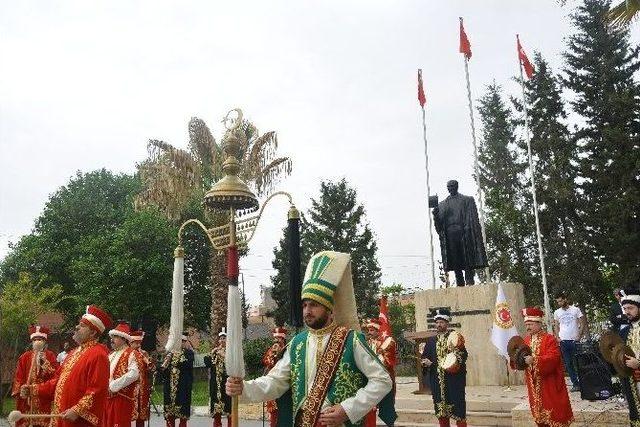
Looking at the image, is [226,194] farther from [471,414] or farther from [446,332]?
[471,414]

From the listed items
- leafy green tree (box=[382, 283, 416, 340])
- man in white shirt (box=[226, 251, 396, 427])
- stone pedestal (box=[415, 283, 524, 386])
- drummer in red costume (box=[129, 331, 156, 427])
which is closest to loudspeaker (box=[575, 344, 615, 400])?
stone pedestal (box=[415, 283, 524, 386])

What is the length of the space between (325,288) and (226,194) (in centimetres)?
148

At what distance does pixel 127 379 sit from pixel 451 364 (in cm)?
497

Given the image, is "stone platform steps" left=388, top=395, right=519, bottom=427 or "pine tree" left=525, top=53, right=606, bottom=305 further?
"pine tree" left=525, top=53, right=606, bottom=305

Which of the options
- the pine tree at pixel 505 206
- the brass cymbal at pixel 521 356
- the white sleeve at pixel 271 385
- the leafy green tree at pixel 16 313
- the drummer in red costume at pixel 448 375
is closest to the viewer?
the white sleeve at pixel 271 385

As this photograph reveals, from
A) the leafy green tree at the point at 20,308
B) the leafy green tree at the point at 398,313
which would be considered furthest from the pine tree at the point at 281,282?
the leafy green tree at the point at 20,308

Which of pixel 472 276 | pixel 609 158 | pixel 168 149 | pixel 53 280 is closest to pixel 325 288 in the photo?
pixel 472 276

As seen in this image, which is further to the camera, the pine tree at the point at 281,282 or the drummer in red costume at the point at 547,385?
the pine tree at the point at 281,282

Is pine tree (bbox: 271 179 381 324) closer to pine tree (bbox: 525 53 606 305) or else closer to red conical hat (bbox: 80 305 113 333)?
pine tree (bbox: 525 53 606 305)

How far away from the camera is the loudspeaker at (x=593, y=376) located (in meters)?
9.05

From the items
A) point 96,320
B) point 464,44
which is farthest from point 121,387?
point 464,44

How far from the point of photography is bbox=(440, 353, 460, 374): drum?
29.3ft

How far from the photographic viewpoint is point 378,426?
1116cm

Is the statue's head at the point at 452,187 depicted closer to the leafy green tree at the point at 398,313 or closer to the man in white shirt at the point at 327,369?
the man in white shirt at the point at 327,369
